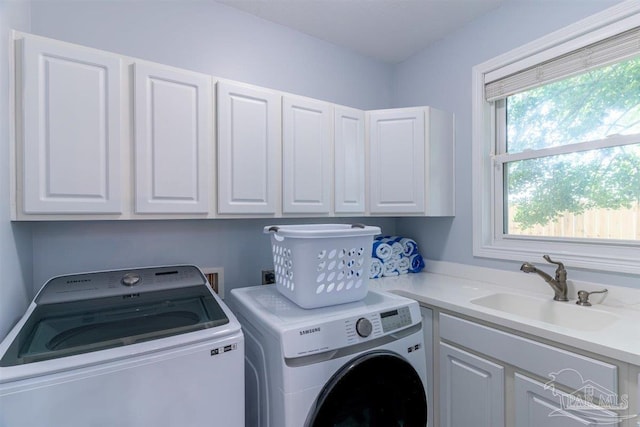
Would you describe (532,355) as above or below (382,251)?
below

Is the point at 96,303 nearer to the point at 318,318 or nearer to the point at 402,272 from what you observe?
the point at 318,318

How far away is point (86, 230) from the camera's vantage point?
59.2 inches

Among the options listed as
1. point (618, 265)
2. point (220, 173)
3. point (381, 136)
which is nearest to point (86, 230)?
point (220, 173)

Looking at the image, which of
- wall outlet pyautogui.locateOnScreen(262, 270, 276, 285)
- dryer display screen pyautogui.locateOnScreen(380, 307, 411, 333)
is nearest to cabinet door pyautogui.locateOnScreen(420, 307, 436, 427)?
dryer display screen pyautogui.locateOnScreen(380, 307, 411, 333)

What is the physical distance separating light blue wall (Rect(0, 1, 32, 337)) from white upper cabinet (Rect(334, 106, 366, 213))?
1.47 metres

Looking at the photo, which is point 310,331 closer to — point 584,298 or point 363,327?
point 363,327

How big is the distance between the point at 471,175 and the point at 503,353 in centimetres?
118

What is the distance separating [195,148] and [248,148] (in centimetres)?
27

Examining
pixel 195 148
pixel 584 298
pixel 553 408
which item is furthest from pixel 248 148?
pixel 584 298

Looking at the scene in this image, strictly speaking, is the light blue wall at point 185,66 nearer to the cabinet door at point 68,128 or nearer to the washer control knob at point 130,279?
the washer control knob at point 130,279

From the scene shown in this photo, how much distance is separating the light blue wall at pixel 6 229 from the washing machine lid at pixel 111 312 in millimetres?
71

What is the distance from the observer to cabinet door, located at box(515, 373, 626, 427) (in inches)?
40.9

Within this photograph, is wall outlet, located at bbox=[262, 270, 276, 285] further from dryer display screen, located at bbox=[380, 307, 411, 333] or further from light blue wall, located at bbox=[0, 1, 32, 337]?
light blue wall, located at bbox=[0, 1, 32, 337]

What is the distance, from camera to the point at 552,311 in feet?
5.14
